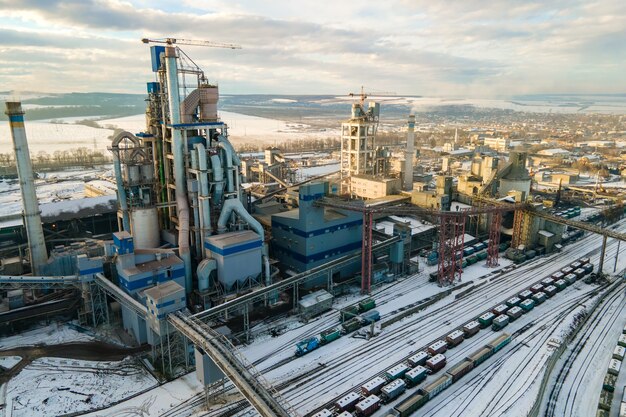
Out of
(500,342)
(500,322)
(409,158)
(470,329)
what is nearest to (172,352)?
(470,329)

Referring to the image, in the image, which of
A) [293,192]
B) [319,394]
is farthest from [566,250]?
[319,394]

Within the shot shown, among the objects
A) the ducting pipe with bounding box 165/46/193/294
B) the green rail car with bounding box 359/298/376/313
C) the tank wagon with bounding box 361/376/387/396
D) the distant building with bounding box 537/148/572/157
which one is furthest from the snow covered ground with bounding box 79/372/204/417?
the distant building with bounding box 537/148/572/157

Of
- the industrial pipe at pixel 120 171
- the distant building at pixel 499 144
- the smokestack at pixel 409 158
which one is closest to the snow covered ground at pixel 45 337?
the industrial pipe at pixel 120 171

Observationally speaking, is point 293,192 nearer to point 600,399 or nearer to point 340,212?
point 340,212

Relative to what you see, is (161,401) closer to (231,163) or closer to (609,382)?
(231,163)

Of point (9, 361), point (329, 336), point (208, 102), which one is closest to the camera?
point (9, 361)

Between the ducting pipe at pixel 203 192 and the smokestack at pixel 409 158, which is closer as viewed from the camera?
the ducting pipe at pixel 203 192

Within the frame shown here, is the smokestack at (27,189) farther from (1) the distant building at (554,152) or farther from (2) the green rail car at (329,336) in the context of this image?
(1) the distant building at (554,152)
